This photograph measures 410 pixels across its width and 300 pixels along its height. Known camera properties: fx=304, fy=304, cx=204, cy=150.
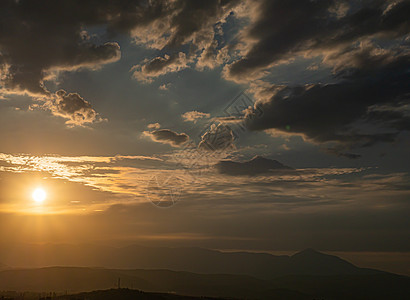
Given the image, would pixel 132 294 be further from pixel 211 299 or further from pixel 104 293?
pixel 211 299

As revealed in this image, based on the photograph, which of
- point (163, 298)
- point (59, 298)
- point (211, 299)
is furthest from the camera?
point (211, 299)

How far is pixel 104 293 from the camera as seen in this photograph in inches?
4400

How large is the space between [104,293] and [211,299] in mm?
40565

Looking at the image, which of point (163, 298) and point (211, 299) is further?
point (211, 299)

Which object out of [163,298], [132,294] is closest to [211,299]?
[163,298]

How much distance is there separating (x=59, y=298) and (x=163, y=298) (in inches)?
1366

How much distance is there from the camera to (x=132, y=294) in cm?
10956

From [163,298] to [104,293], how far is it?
2245 cm

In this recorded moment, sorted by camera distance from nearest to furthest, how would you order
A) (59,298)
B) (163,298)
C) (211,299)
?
(59,298), (163,298), (211,299)

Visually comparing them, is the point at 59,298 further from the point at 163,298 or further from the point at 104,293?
the point at 163,298

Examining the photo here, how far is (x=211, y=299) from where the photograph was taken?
390 ft

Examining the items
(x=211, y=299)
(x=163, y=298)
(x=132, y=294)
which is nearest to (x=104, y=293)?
(x=132, y=294)

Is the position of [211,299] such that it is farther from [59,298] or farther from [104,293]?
[59,298]

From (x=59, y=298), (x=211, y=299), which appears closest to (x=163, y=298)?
(x=211, y=299)
